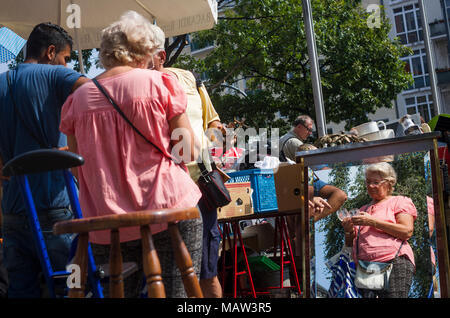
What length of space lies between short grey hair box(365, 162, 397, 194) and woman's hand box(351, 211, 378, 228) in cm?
19

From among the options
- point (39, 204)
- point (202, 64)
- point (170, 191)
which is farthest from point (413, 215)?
point (202, 64)

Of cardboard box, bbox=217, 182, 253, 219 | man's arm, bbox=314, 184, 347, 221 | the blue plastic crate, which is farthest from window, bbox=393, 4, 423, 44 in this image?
man's arm, bbox=314, 184, 347, 221

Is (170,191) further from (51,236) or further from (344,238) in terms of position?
(344,238)

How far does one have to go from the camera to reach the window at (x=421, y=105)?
41.5m

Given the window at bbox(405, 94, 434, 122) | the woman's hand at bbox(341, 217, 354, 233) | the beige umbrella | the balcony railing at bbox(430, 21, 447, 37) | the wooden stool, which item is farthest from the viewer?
the window at bbox(405, 94, 434, 122)

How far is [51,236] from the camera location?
2.61 metres

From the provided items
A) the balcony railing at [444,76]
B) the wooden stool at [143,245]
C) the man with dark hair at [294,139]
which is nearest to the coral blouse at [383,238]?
the wooden stool at [143,245]

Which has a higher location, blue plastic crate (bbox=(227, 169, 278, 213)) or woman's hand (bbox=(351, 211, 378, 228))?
blue plastic crate (bbox=(227, 169, 278, 213))

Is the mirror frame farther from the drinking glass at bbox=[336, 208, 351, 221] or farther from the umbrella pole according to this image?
the umbrella pole

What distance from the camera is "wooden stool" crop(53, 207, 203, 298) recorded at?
192 cm

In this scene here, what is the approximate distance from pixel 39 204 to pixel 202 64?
62.9 ft

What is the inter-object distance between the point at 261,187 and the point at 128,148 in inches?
114

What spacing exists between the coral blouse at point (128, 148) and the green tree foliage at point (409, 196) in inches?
51.5

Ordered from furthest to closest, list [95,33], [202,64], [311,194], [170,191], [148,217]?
[202,64] → [95,33] → [311,194] → [170,191] → [148,217]
